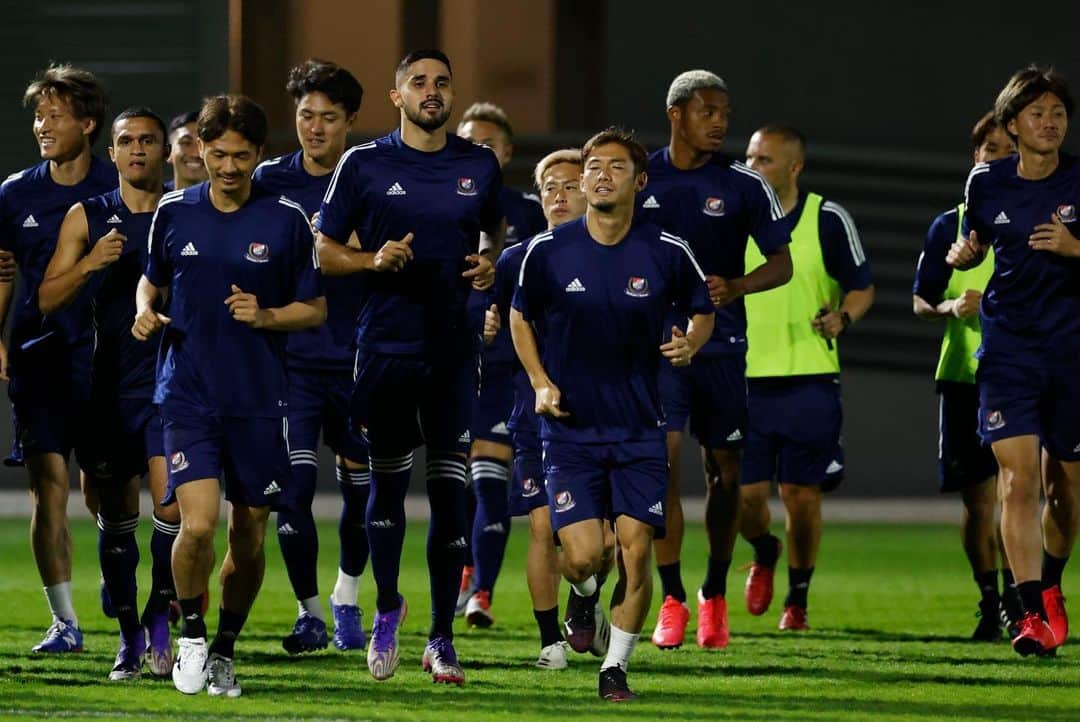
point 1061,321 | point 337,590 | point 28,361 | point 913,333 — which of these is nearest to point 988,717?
point 1061,321

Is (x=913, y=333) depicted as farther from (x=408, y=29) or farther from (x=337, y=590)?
(x=337, y=590)

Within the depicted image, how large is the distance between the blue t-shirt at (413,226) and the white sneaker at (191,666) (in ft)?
4.25

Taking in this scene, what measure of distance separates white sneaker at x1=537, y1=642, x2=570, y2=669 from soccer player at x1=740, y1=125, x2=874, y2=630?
2155 mm

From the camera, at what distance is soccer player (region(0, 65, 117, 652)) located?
30.9 ft

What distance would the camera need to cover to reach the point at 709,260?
32.6 feet

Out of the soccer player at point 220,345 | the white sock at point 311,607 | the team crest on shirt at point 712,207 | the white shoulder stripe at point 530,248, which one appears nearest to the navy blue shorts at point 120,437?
the soccer player at point 220,345

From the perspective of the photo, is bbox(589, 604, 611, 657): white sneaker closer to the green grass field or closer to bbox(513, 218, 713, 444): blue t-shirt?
the green grass field

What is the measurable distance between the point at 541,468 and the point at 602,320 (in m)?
1.35

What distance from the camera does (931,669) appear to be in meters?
9.14

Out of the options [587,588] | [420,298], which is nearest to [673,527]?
[587,588]

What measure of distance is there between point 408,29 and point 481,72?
0.66m

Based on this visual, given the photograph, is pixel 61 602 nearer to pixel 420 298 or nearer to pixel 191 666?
pixel 191 666

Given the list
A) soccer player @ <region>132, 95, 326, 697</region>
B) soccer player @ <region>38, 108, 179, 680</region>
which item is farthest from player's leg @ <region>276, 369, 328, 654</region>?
soccer player @ <region>132, 95, 326, 697</region>

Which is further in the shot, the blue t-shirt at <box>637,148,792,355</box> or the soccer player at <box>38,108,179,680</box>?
the blue t-shirt at <box>637,148,792,355</box>
